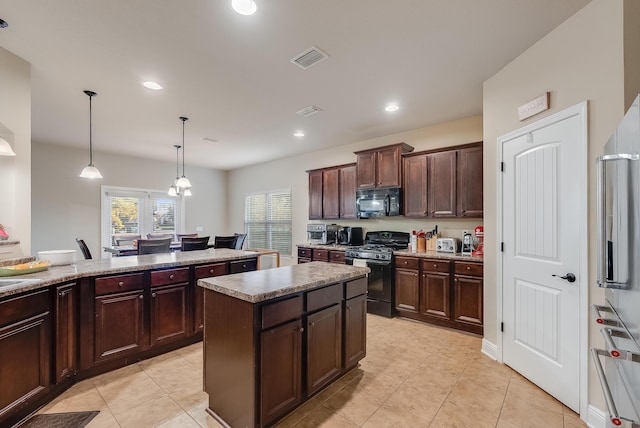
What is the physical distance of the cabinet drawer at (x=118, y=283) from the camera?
2.47 m

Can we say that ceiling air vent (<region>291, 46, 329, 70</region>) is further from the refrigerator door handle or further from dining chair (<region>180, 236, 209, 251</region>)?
dining chair (<region>180, 236, 209, 251</region>)

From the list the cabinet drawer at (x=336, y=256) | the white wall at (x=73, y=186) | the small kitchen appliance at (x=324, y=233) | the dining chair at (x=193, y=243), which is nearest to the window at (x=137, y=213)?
the white wall at (x=73, y=186)

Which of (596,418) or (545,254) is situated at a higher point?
(545,254)

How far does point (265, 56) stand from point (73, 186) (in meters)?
5.62

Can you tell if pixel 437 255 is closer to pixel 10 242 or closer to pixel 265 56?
pixel 265 56

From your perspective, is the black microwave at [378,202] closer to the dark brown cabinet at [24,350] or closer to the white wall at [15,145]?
the dark brown cabinet at [24,350]

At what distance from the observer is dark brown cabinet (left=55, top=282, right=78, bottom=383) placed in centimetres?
217

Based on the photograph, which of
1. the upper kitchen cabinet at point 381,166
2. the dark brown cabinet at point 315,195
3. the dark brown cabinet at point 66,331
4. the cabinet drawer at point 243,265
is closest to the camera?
the dark brown cabinet at point 66,331

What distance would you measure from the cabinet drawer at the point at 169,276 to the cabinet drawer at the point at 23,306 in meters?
0.81

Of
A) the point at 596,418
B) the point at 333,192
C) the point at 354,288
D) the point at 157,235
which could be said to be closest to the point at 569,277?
the point at 596,418

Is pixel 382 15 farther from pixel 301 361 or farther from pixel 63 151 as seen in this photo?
pixel 63 151

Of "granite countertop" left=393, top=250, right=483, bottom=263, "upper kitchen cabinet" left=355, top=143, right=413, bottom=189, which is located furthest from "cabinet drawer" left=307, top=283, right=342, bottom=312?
"upper kitchen cabinet" left=355, top=143, right=413, bottom=189

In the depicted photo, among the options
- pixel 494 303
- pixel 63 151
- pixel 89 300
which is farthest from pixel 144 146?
pixel 494 303

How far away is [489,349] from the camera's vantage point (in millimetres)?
2900
